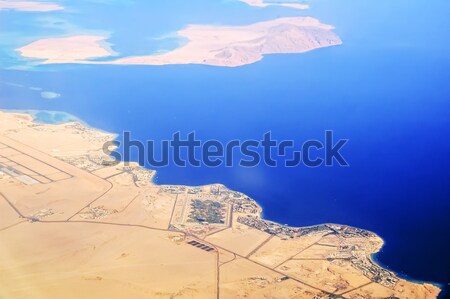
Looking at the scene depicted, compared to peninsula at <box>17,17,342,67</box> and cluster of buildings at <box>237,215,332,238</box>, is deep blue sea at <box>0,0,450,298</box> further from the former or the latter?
peninsula at <box>17,17,342,67</box>

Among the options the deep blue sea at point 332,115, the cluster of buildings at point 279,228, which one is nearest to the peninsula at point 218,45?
the deep blue sea at point 332,115

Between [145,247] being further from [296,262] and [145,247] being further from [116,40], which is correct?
[116,40]

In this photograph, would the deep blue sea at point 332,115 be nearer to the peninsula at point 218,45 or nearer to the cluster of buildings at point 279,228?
the cluster of buildings at point 279,228

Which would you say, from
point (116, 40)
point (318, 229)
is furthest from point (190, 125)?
point (116, 40)

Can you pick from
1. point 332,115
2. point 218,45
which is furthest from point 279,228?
point 218,45

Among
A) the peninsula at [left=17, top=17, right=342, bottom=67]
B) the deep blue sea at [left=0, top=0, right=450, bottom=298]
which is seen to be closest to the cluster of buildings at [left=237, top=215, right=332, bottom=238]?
the deep blue sea at [left=0, top=0, right=450, bottom=298]

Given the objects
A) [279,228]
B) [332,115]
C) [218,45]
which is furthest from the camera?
[218,45]

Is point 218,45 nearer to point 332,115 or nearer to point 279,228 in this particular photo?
point 332,115

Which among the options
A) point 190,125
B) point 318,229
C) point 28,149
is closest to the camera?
point 318,229
